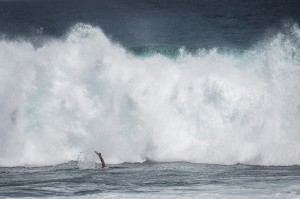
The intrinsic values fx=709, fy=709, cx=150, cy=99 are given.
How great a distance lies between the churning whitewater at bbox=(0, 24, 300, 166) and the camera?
2353 centimetres

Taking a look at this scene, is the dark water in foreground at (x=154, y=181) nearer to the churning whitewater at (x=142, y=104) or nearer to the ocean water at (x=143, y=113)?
the ocean water at (x=143, y=113)

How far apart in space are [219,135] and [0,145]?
7.54 meters

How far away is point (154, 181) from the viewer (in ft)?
63.1

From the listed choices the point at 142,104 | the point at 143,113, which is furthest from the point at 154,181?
the point at 142,104

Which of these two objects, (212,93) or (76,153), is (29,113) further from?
(212,93)

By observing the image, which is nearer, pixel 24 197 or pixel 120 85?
pixel 24 197

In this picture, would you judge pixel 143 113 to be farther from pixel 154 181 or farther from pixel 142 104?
pixel 154 181

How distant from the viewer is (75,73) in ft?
86.9

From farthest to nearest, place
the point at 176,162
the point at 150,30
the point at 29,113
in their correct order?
the point at 150,30 → the point at 29,113 → the point at 176,162

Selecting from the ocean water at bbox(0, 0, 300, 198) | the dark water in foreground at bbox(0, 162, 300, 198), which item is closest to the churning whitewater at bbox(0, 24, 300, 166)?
the ocean water at bbox(0, 0, 300, 198)

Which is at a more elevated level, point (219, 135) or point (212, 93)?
point (212, 93)

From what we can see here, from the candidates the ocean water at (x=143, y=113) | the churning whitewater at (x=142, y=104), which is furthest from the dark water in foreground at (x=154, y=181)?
the churning whitewater at (x=142, y=104)

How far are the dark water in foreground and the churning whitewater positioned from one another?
1534 mm

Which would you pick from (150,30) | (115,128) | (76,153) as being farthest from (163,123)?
(150,30)
